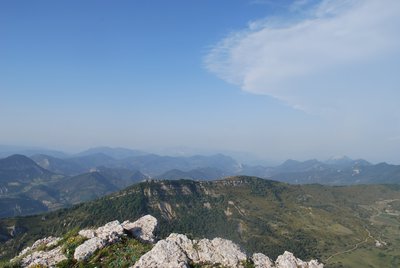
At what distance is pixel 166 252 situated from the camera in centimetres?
3475

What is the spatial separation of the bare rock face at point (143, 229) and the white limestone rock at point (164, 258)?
26.0ft

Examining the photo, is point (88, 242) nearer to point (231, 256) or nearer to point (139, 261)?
point (139, 261)

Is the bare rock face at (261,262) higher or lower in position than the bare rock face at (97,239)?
lower

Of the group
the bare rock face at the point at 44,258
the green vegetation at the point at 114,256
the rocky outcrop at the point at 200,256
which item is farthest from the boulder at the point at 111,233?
the rocky outcrop at the point at 200,256

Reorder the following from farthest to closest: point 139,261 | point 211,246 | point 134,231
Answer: point 134,231 < point 211,246 < point 139,261

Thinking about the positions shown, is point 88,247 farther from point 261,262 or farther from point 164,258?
point 261,262

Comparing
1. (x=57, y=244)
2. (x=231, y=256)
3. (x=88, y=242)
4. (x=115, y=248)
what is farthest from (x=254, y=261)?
(x=57, y=244)

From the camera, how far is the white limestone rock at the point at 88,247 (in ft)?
116

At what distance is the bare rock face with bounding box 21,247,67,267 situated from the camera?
34797mm

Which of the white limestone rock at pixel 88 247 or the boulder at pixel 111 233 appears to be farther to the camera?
the boulder at pixel 111 233

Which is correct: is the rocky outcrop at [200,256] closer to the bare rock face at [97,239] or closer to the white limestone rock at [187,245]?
the white limestone rock at [187,245]

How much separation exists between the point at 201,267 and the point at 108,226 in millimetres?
15060

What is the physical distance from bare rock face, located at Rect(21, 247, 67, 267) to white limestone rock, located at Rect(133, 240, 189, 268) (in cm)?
884

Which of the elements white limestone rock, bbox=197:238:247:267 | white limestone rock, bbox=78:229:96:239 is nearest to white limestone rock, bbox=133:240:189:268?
white limestone rock, bbox=197:238:247:267
